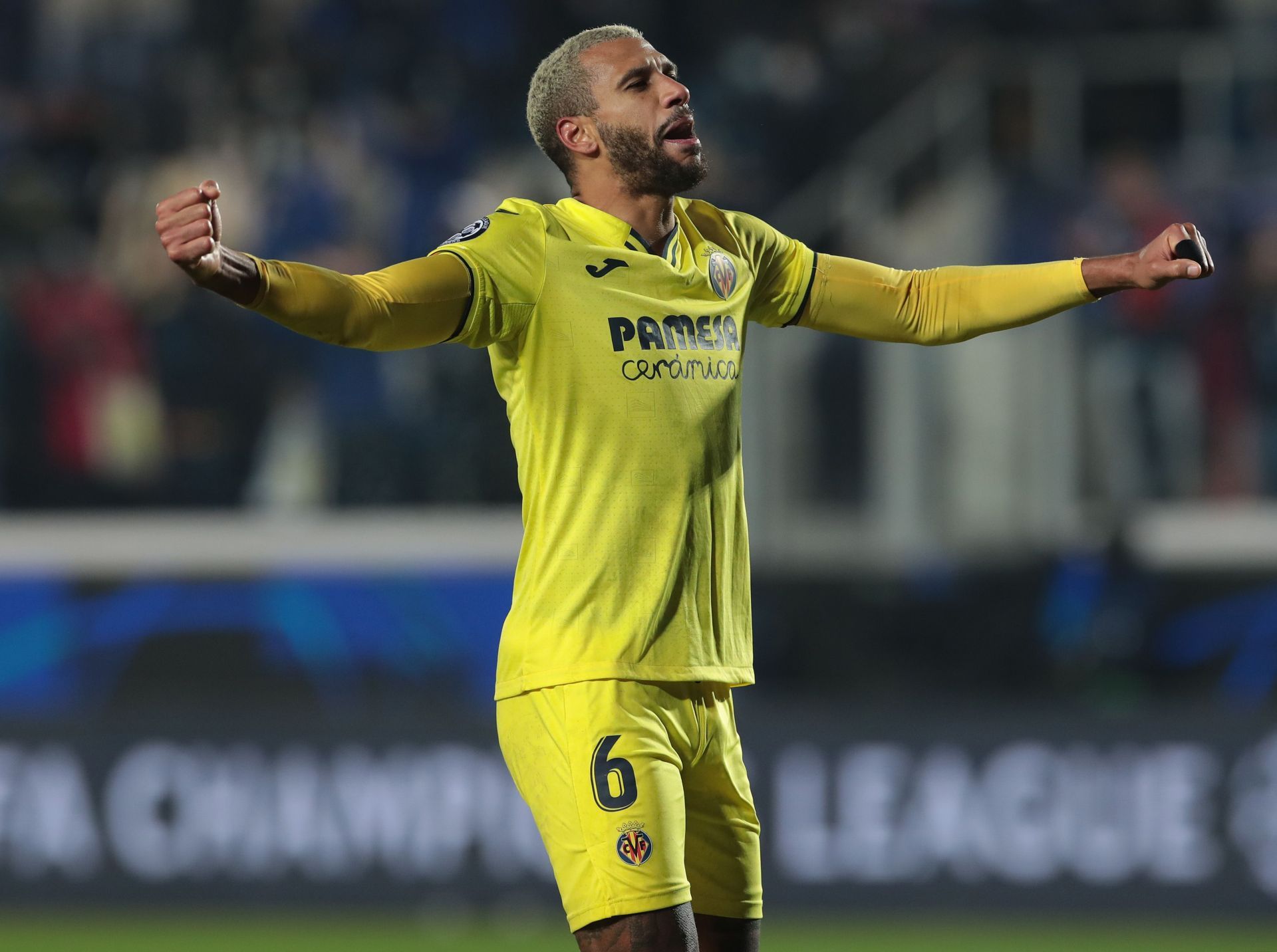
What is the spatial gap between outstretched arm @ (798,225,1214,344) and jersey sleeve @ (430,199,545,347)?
2.21 ft

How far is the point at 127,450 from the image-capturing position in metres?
9.14

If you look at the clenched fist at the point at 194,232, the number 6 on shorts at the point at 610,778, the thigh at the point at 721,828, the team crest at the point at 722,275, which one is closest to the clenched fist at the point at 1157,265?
the team crest at the point at 722,275

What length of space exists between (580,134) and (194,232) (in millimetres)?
964

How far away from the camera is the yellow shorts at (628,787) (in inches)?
146

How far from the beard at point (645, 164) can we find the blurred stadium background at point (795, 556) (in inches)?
179

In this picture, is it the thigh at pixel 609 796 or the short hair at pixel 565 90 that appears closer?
the thigh at pixel 609 796

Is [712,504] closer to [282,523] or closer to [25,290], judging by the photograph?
[282,523]

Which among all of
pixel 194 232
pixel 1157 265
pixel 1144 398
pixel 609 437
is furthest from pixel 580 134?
pixel 1144 398

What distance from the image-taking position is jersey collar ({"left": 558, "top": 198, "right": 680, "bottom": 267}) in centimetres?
392

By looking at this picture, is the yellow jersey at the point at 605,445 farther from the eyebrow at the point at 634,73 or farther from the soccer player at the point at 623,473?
the eyebrow at the point at 634,73

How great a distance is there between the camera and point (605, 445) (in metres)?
3.81

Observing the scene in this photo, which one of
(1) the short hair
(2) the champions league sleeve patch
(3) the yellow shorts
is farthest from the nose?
(3) the yellow shorts

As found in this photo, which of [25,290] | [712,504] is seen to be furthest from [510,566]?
[712,504]

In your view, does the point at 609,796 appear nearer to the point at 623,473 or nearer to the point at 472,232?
the point at 623,473
